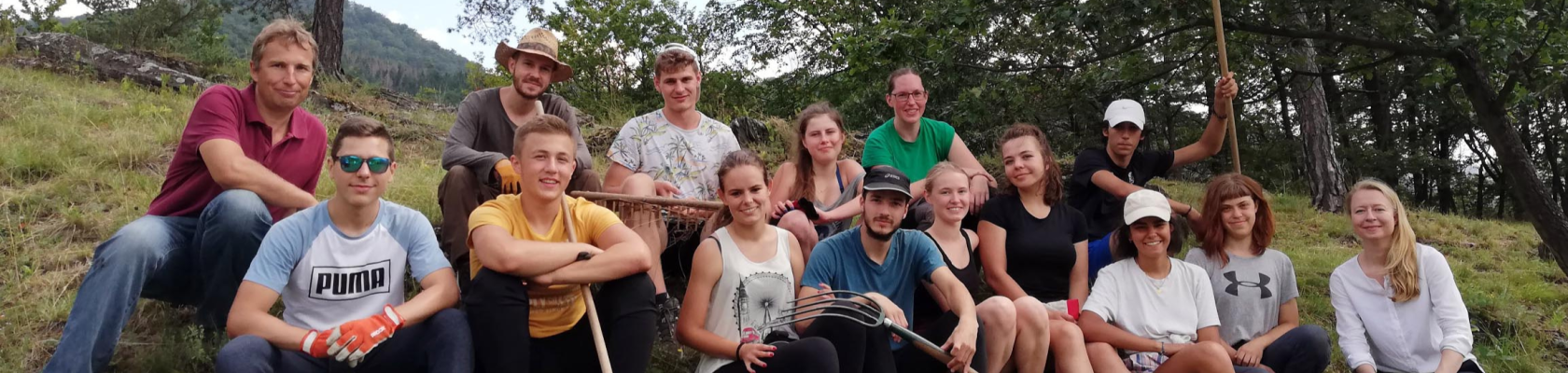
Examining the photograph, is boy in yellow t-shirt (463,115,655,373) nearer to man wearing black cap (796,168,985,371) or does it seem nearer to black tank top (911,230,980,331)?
man wearing black cap (796,168,985,371)

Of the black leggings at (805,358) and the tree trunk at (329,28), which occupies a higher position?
the tree trunk at (329,28)

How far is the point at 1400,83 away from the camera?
14.5 m

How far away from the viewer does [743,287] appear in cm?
312

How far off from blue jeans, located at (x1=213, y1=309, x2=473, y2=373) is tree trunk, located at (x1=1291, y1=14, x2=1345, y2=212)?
329 inches

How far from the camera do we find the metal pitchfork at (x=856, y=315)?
2.85 m

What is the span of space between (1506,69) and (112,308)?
624 centimetres

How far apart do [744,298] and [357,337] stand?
1.18 meters

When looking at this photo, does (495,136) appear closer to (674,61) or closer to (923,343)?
(674,61)

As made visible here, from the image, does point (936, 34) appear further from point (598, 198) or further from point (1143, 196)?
point (598, 198)

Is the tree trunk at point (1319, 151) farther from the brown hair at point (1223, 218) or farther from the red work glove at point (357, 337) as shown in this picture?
the red work glove at point (357, 337)

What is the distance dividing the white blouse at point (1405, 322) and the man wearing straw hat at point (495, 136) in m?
2.96

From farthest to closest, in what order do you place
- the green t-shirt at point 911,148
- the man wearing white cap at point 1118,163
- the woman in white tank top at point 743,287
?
the green t-shirt at point 911,148 → the man wearing white cap at point 1118,163 → the woman in white tank top at point 743,287

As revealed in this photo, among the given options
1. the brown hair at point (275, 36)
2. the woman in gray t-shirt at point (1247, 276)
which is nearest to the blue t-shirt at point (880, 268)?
the woman in gray t-shirt at point (1247, 276)

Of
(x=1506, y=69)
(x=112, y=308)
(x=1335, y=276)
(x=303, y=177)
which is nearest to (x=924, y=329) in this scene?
(x=1335, y=276)
